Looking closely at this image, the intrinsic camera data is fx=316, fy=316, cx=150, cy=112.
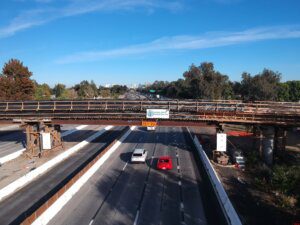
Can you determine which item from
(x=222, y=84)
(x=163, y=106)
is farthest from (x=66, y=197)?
(x=222, y=84)

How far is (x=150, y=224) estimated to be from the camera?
1953cm

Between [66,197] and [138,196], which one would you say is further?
[138,196]

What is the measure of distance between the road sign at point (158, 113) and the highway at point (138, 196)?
489 cm

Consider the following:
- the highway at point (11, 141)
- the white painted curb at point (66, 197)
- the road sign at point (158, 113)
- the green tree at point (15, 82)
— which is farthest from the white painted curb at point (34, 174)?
the green tree at point (15, 82)

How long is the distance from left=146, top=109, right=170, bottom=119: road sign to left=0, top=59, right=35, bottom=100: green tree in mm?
64487

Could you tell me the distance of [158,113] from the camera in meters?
36.1

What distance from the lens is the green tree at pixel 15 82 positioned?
88.5 metres

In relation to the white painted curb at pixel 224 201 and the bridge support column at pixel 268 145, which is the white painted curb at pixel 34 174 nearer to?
the white painted curb at pixel 224 201

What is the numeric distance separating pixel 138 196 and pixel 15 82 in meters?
77.7

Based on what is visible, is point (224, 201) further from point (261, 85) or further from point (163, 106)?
point (261, 85)

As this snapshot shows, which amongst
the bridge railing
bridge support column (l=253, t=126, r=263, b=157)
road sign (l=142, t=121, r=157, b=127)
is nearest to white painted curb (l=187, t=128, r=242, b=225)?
the bridge railing

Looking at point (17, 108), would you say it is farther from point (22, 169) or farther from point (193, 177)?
point (193, 177)

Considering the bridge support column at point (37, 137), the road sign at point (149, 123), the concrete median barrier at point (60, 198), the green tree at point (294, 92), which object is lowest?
the concrete median barrier at point (60, 198)

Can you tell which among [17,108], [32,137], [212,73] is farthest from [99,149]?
[212,73]
